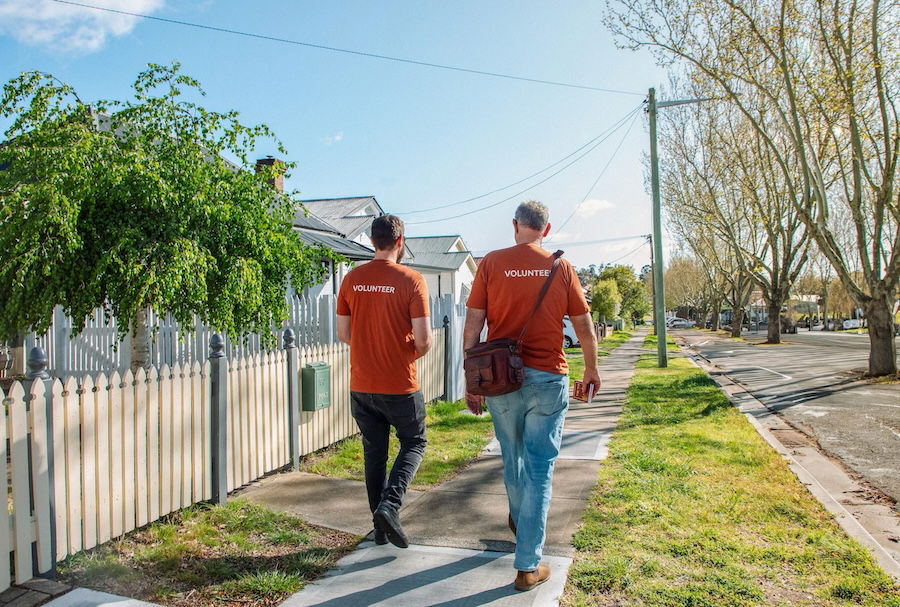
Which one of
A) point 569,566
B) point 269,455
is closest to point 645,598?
point 569,566

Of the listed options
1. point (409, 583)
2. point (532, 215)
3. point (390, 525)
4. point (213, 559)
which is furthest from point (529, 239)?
point (213, 559)

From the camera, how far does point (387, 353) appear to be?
153 inches

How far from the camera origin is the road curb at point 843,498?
3957mm

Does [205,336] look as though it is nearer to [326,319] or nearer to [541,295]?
[326,319]

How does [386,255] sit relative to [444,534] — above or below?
above

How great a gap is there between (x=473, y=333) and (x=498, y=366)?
316mm

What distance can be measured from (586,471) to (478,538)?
193 centimetres

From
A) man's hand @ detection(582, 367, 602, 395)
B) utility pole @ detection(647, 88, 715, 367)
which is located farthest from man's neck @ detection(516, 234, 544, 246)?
utility pole @ detection(647, 88, 715, 367)

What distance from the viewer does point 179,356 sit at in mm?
8016

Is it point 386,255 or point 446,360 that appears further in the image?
point 446,360

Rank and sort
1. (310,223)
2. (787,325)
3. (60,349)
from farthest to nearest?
(787,325) → (310,223) → (60,349)

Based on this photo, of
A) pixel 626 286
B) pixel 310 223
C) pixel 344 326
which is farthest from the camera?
pixel 626 286

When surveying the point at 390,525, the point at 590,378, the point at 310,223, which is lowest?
the point at 390,525

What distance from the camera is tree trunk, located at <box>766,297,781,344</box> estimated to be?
107 ft
